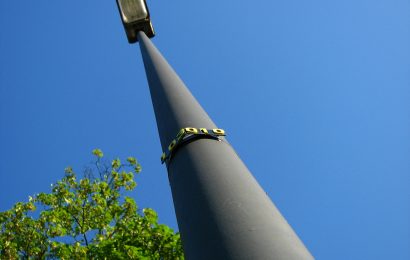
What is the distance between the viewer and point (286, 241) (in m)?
1.82

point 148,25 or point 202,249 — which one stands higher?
point 148,25

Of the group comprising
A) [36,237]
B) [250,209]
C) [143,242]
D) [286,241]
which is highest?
[36,237]

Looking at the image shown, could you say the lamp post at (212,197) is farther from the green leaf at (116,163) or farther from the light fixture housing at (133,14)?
the green leaf at (116,163)

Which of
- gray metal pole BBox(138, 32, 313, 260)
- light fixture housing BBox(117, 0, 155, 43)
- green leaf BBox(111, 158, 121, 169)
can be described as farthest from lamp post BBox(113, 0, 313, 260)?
green leaf BBox(111, 158, 121, 169)

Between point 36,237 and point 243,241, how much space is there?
13.8 metres

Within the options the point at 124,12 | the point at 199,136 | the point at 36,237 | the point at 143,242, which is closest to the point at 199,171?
the point at 199,136

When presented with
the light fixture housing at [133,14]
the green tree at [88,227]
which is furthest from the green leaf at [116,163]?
the light fixture housing at [133,14]

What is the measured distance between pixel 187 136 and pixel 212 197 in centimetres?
70

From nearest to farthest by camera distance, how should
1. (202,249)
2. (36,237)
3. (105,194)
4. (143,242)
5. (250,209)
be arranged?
(202,249) → (250,209) → (143,242) → (36,237) → (105,194)

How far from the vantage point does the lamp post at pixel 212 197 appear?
1.79 metres

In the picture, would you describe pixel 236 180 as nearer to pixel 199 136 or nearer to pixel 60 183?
pixel 199 136

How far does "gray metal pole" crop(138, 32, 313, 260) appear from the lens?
178 centimetres

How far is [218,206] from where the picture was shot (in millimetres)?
2049

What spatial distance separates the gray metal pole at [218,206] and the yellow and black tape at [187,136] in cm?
4
